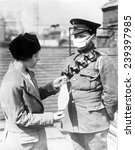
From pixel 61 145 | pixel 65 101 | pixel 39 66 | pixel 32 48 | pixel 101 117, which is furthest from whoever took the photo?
pixel 39 66

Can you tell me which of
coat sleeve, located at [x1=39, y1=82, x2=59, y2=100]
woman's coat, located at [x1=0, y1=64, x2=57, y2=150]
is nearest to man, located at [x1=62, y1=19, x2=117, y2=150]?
coat sleeve, located at [x1=39, y1=82, x2=59, y2=100]

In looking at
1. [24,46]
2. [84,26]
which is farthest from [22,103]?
[84,26]

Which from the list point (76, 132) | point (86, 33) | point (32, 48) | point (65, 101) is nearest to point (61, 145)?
point (76, 132)

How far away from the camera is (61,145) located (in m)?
2.80

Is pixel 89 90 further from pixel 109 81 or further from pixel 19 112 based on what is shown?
pixel 19 112

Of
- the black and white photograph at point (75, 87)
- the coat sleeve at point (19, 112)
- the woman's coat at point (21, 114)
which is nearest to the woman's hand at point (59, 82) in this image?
the black and white photograph at point (75, 87)

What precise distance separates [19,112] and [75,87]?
54cm

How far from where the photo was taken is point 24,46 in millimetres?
1572

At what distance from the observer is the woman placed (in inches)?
60.1

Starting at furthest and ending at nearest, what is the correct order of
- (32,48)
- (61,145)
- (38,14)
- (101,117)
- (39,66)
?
(39,66) < (61,145) < (38,14) < (101,117) < (32,48)

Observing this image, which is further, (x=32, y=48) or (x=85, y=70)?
(x=85, y=70)

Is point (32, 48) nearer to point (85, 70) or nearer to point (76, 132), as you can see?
point (85, 70)

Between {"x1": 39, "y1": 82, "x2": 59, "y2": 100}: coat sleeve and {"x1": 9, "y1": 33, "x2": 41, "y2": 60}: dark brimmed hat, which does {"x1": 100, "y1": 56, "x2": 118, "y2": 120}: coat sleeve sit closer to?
{"x1": 39, "y1": 82, "x2": 59, "y2": 100}: coat sleeve

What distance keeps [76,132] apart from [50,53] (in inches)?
70.7
